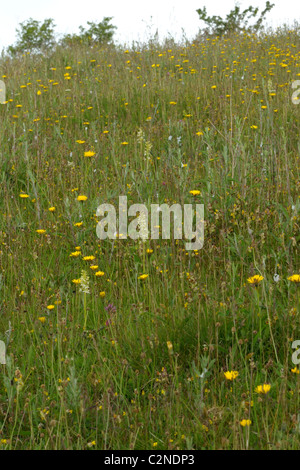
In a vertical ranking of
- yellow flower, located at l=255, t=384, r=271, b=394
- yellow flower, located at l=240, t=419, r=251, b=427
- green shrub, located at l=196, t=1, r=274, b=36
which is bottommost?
yellow flower, located at l=240, t=419, r=251, b=427

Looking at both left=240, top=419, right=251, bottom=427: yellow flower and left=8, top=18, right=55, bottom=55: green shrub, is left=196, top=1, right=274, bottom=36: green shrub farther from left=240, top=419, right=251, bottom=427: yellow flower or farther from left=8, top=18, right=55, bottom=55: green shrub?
left=240, top=419, right=251, bottom=427: yellow flower

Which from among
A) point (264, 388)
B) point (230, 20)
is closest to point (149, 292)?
point (264, 388)

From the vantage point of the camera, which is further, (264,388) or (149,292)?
(149,292)

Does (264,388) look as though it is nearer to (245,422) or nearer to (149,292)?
(245,422)

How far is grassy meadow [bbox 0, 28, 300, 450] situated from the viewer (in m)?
1.72

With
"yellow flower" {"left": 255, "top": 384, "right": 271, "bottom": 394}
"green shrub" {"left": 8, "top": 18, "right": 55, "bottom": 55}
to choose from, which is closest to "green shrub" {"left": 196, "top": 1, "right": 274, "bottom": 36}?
"green shrub" {"left": 8, "top": 18, "right": 55, "bottom": 55}

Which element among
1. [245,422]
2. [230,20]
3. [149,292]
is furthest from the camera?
[230,20]

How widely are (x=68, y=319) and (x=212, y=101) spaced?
3683 mm

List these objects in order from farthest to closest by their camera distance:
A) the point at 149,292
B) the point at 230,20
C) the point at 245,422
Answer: the point at 230,20
the point at 149,292
the point at 245,422

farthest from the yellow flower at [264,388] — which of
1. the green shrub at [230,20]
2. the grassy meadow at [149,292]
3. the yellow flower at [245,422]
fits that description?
the green shrub at [230,20]

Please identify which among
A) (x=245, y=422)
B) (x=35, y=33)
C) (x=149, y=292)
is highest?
(x=35, y=33)

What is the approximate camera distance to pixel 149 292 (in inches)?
95.6

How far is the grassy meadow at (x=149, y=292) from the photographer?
67.7 inches

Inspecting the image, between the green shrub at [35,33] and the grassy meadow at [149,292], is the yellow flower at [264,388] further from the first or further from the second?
the green shrub at [35,33]
